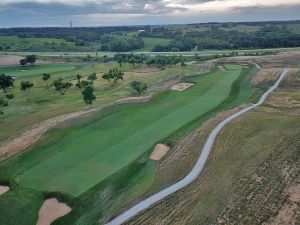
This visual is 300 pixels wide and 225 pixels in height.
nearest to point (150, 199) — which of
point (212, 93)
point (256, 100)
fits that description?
point (256, 100)

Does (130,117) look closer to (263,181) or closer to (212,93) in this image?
(212,93)

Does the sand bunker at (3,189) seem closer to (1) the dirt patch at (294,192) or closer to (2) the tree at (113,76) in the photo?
(1) the dirt patch at (294,192)

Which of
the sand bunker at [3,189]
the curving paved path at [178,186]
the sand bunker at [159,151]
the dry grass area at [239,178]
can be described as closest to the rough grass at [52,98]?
the sand bunker at [3,189]

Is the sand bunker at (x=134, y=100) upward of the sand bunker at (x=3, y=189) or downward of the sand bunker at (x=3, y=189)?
upward

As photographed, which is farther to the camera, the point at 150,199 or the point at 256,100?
the point at 256,100

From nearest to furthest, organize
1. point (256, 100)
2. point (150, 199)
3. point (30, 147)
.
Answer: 1. point (150, 199)
2. point (30, 147)
3. point (256, 100)

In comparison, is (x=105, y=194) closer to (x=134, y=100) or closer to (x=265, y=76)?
(x=134, y=100)

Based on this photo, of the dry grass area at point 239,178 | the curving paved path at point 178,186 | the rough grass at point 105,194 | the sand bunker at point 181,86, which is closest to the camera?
the dry grass area at point 239,178
